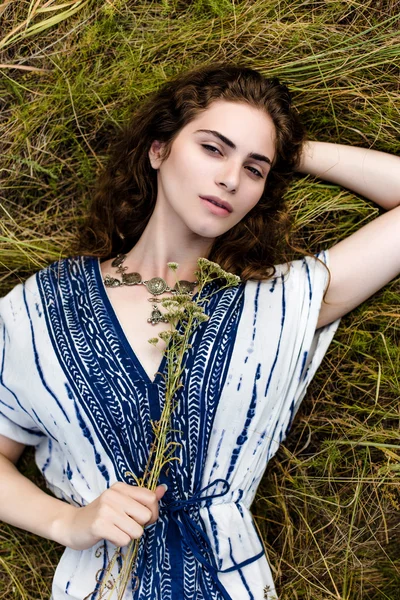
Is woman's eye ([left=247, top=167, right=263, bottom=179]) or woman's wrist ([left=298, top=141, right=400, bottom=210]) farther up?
woman's wrist ([left=298, top=141, right=400, bottom=210])

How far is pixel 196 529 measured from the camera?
253 cm

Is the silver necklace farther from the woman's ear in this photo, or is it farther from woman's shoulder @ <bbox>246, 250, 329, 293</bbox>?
the woman's ear

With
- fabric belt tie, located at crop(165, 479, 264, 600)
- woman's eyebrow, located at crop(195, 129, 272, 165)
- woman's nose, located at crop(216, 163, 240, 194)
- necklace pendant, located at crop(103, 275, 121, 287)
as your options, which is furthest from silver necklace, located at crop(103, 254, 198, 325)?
fabric belt tie, located at crop(165, 479, 264, 600)

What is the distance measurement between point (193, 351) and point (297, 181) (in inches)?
38.9

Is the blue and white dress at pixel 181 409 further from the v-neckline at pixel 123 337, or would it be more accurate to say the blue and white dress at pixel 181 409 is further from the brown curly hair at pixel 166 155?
the brown curly hair at pixel 166 155

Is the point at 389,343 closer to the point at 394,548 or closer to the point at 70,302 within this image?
the point at 394,548

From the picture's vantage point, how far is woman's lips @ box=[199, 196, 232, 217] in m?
2.48

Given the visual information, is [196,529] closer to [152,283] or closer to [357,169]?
[152,283]

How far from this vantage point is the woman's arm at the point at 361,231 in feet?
8.55

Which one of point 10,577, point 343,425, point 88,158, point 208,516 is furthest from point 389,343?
point 10,577

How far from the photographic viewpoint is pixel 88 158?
3.20m

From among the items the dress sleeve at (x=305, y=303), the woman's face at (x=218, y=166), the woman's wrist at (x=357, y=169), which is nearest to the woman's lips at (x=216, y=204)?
the woman's face at (x=218, y=166)

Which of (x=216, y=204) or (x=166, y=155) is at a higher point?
(x=166, y=155)

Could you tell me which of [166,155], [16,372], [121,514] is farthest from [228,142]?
[121,514]
